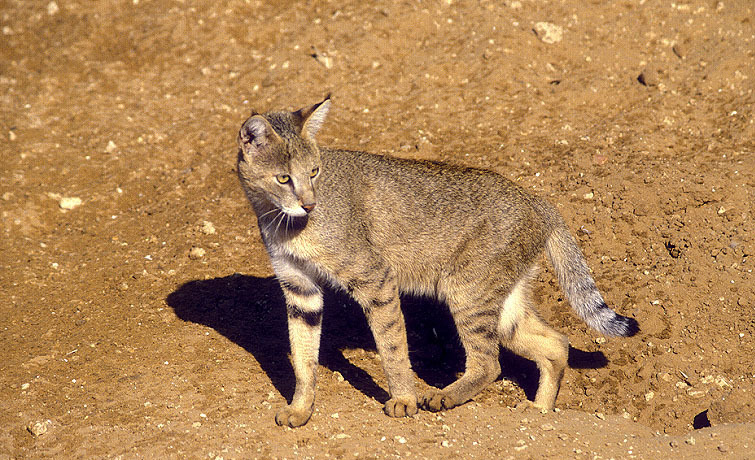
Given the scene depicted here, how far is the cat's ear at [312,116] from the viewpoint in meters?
4.95

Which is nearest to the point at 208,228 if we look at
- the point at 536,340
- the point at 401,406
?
the point at 401,406

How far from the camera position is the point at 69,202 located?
25.8 ft

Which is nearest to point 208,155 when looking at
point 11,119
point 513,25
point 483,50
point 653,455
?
point 11,119

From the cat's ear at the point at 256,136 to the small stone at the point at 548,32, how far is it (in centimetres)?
520

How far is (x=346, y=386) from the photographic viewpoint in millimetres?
5703

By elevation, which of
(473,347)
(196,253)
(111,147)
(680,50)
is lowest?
(111,147)

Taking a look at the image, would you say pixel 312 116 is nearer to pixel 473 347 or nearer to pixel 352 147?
pixel 473 347

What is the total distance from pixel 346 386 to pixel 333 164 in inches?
70.8

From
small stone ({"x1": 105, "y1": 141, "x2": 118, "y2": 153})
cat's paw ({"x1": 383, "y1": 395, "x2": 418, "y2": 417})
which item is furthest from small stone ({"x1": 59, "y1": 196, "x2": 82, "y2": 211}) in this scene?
cat's paw ({"x1": 383, "y1": 395, "x2": 418, "y2": 417})

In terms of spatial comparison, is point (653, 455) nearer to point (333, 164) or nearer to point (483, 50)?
point (333, 164)

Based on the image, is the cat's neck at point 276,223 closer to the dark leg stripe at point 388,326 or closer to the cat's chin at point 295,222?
the cat's chin at point 295,222

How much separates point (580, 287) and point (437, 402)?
4.65 ft

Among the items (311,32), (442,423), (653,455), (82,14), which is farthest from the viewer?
(82,14)

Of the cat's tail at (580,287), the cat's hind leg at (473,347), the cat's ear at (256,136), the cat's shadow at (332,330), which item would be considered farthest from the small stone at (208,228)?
the cat's tail at (580,287)
